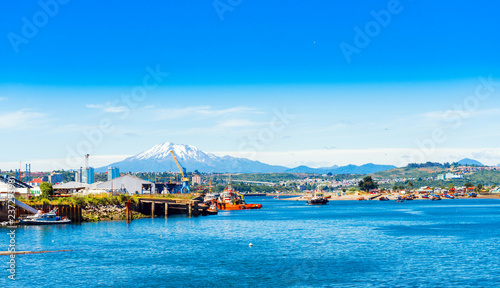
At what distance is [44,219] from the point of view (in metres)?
87.6

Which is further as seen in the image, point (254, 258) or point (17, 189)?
point (17, 189)

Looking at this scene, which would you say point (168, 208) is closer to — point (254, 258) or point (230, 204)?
point (230, 204)

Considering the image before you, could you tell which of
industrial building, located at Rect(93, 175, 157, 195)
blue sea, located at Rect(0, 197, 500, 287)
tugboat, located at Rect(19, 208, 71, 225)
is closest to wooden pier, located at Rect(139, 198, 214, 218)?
tugboat, located at Rect(19, 208, 71, 225)

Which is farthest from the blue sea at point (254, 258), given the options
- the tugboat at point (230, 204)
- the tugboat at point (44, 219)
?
the tugboat at point (230, 204)

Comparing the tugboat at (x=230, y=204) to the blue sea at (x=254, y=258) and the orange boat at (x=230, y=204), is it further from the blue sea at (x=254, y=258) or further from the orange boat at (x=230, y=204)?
the blue sea at (x=254, y=258)

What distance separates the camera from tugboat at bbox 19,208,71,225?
85750 mm

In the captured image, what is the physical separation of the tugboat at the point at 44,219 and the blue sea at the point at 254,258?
3.80m

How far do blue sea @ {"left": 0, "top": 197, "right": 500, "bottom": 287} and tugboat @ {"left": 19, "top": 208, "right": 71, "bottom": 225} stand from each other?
380 centimetres

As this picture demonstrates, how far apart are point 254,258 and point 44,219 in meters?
46.6

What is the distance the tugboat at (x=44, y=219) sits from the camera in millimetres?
85750

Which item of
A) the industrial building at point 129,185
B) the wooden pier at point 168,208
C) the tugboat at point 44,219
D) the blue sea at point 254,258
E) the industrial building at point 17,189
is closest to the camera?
the blue sea at point 254,258

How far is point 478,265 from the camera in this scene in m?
50.6

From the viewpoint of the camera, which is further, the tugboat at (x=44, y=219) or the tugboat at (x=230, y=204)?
the tugboat at (x=230, y=204)

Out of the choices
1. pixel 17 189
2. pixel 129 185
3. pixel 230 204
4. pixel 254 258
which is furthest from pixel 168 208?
pixel 254 258
